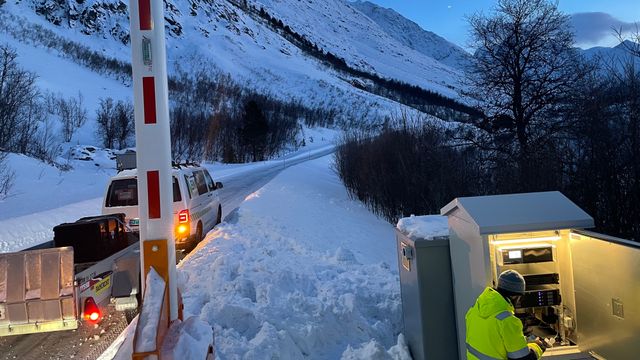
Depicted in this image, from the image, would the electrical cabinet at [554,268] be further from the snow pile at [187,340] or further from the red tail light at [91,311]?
the red tail light at [91,311]

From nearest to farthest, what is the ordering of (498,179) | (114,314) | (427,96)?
1. (114,314)
2. (498,179)
3. (427,96)

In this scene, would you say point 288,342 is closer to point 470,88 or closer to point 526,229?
point 526,229

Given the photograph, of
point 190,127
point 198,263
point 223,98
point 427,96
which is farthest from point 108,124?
point 427,96

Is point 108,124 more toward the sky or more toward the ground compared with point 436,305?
more toward the sky

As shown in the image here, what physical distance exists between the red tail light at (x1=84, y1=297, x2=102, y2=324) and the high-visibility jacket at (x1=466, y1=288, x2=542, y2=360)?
3257 mm

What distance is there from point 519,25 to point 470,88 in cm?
292

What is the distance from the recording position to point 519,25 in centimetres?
1855

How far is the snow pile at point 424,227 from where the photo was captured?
4.63 m

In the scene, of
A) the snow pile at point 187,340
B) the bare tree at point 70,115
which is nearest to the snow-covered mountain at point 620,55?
the snow pile at point 187,340

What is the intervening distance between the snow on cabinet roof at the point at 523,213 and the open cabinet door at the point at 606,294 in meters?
0.19

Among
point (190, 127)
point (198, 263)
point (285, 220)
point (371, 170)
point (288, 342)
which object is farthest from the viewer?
point (190, 127)

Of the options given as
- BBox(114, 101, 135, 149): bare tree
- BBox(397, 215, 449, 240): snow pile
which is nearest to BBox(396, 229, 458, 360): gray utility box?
BBox(397, 215, 449, 240): snow pile

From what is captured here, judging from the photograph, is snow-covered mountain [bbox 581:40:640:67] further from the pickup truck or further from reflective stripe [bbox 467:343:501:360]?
the pickup truck

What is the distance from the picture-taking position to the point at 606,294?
12.0 ft
